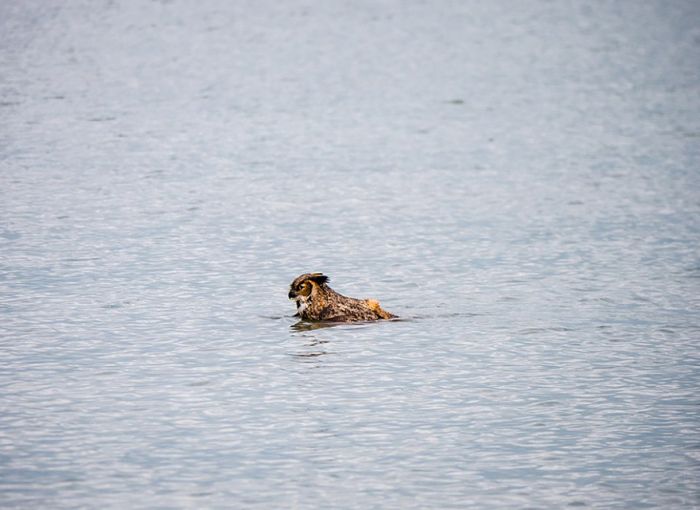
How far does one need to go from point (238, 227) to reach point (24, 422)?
430 inches

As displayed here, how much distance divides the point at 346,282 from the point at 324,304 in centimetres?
261

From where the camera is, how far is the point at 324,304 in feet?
57.5

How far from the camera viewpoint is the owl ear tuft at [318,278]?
56.7 ft

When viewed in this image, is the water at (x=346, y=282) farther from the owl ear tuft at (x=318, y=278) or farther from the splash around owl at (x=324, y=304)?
the owl ear tuft at (x=318, y=278)

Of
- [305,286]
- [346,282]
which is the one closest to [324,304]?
[305,286]

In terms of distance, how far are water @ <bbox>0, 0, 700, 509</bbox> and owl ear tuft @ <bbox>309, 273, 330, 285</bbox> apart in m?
0.65

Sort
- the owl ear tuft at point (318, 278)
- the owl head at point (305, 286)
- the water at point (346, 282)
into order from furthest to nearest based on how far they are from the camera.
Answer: the owl head at point (305, 286), the owl ear tuft at point (318, 278), the water at point (346, 282)

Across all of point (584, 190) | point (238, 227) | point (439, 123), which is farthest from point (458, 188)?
point (439, 123)

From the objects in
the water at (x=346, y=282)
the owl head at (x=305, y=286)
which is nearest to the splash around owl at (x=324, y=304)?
the owl head at (x=305, y=286)

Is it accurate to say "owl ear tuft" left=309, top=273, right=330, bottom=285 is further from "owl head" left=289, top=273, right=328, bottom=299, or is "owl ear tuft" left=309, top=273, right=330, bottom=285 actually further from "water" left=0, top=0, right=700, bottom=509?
"water" left=0, top=0, right=700, bottom=509

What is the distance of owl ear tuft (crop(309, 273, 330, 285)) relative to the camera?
17297 millimetres

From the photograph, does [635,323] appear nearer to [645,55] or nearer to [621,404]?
[621,404]

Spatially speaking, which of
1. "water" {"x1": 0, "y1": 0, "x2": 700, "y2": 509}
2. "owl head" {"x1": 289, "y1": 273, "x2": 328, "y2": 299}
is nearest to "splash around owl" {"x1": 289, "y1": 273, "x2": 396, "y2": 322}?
"owl head" {"x1": 289, "y1": 273, "x2": 328, "y2": 299}

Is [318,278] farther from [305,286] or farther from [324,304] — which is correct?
[324,304]
